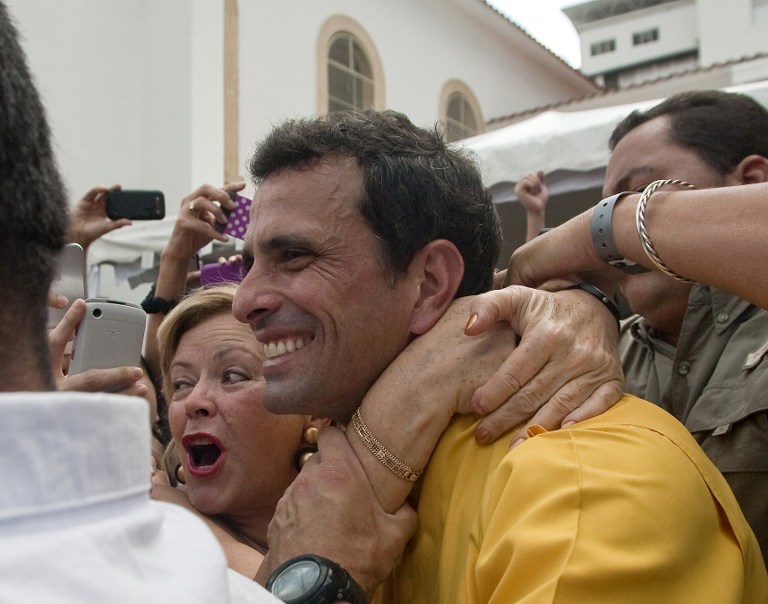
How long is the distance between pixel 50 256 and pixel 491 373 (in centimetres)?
108

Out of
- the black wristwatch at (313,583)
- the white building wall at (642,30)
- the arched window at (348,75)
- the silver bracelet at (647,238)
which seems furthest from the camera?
the white building wall at (642,30)

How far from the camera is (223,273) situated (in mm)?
3609

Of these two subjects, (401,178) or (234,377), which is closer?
(401,178)

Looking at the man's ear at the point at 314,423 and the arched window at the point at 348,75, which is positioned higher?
the arched window at the point at 348,75

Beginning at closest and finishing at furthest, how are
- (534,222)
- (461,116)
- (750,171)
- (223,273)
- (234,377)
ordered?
(750,171) < (234,377) < (223,273) < (534,222) < (461,116)

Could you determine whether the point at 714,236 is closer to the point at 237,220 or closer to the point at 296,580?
the point at 296,580

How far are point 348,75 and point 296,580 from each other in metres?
11.9

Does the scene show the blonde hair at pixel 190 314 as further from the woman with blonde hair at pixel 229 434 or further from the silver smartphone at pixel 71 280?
the silver smartphone at pixel 71 280

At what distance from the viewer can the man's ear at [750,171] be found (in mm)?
2453

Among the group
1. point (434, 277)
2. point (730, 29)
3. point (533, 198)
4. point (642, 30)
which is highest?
point (642, 30)

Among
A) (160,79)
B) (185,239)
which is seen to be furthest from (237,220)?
(160,79)

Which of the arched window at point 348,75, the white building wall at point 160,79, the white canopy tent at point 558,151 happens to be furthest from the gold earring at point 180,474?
the arched window at point 348,75

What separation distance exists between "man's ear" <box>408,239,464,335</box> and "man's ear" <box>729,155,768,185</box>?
40.1 inches

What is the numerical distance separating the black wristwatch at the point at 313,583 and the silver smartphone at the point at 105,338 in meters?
1.02
